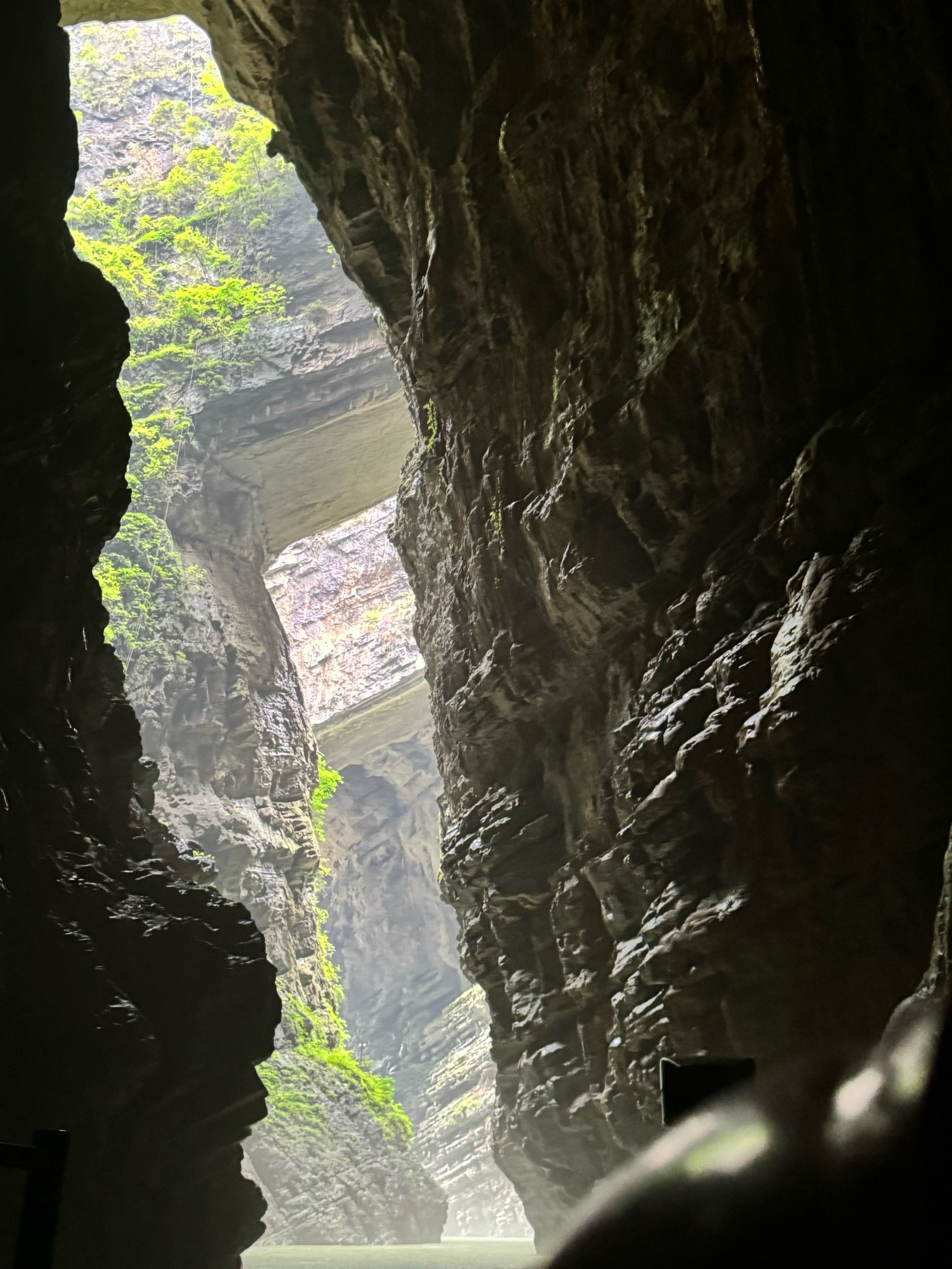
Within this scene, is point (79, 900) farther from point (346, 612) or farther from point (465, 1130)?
point (346, 612)

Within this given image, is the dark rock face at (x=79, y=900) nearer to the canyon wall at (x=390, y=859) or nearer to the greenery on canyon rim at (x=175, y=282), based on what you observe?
the greenery on canyon rim at (x=175, y=282)

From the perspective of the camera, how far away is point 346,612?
36969 mm

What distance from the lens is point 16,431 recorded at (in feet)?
25.3

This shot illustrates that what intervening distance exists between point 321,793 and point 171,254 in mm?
15308

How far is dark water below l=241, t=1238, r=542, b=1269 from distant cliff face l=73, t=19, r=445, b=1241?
78cm

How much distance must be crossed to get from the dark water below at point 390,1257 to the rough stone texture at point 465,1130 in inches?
337

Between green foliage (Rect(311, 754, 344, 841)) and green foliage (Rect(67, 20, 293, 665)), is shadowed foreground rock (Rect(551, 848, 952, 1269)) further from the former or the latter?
green foliage (Rect(67, 20, 293, 665))

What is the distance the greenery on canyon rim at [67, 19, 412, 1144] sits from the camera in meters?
24.7

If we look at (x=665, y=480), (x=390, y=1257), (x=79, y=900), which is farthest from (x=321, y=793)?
(x=665, y=480)

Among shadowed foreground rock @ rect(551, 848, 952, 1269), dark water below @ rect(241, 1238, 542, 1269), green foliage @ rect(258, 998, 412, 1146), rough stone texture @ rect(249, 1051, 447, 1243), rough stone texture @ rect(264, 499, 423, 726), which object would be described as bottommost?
dark water below @ rect(241, 1238, 542, 1269)

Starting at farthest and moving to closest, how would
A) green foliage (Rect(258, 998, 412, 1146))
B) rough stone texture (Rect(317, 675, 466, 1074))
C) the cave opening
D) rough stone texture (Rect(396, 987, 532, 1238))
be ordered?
1. rough stone texture (Rect(317, 675, 466, 1074))
2. rough stone texture (Rect(396, 987, 532, 1238))
3. the cave opening
4. green foliage (Rect(258, 998, 412, 1146))

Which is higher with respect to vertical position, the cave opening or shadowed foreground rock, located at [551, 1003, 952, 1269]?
the cave opening

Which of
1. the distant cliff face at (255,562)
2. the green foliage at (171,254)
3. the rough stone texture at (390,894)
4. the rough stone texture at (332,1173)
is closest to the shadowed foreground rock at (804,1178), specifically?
the distant cliff face at (255,562)

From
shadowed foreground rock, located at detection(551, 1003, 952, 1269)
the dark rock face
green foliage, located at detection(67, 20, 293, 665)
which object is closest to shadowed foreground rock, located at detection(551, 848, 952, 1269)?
shadowed foreground rock, located at detection(551, 1003, 952, 1269)
